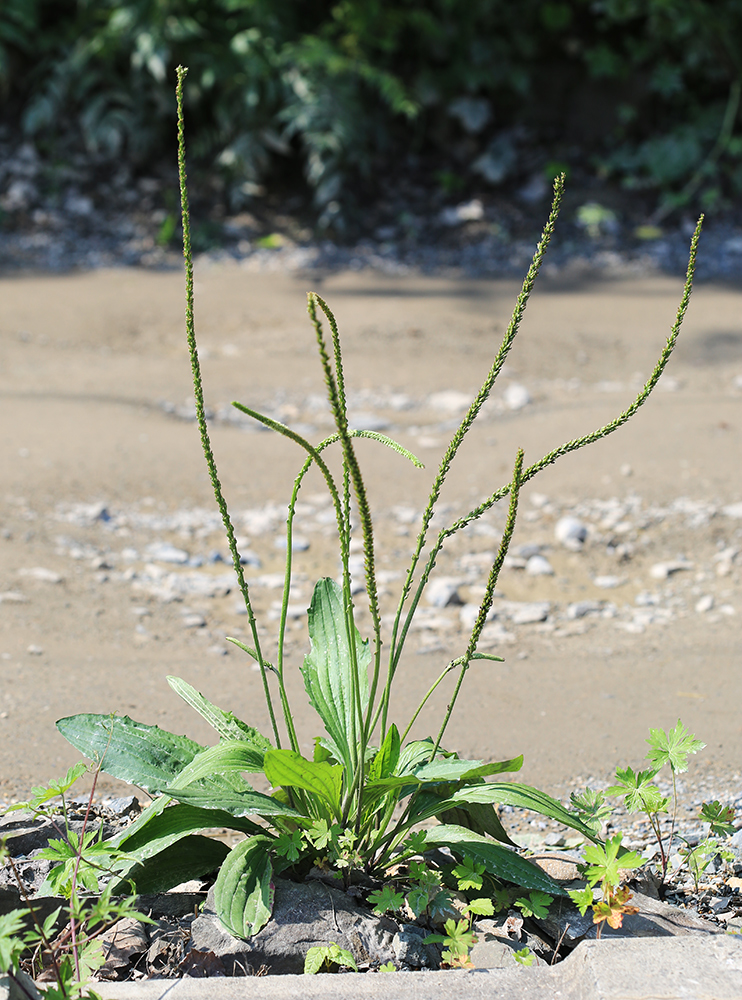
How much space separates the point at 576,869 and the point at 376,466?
111 inches

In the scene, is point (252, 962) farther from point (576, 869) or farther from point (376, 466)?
point (376, 466)

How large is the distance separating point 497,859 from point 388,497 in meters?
2.61

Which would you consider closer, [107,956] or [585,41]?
[107,956]

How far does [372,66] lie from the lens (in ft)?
24.4

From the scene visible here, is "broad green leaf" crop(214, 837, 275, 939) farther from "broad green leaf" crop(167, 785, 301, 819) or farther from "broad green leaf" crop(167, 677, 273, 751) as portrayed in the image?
"broad green leaf" crop(167, 677, 273, 751)

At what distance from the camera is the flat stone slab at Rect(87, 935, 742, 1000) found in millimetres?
1414

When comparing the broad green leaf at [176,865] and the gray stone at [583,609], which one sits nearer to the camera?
the broad green leaf at [176,865]

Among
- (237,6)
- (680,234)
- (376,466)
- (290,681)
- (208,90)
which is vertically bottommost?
Answer: (290,681)

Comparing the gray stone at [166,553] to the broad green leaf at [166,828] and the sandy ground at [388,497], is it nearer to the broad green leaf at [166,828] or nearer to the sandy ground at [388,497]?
the sandy ground at [388,497]

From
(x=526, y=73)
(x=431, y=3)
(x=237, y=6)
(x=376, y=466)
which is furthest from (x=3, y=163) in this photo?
(x=376, y=466)

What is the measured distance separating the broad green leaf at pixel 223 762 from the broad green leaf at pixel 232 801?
2 centimetres

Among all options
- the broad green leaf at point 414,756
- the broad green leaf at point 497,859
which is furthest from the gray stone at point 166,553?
the broad green leaf at point 497,859

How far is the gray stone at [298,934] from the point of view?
1.57 meters

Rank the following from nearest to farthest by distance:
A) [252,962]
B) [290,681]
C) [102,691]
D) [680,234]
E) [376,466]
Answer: [252,962]
[102,691]
[290,681]
[376,466]
[680,234]
